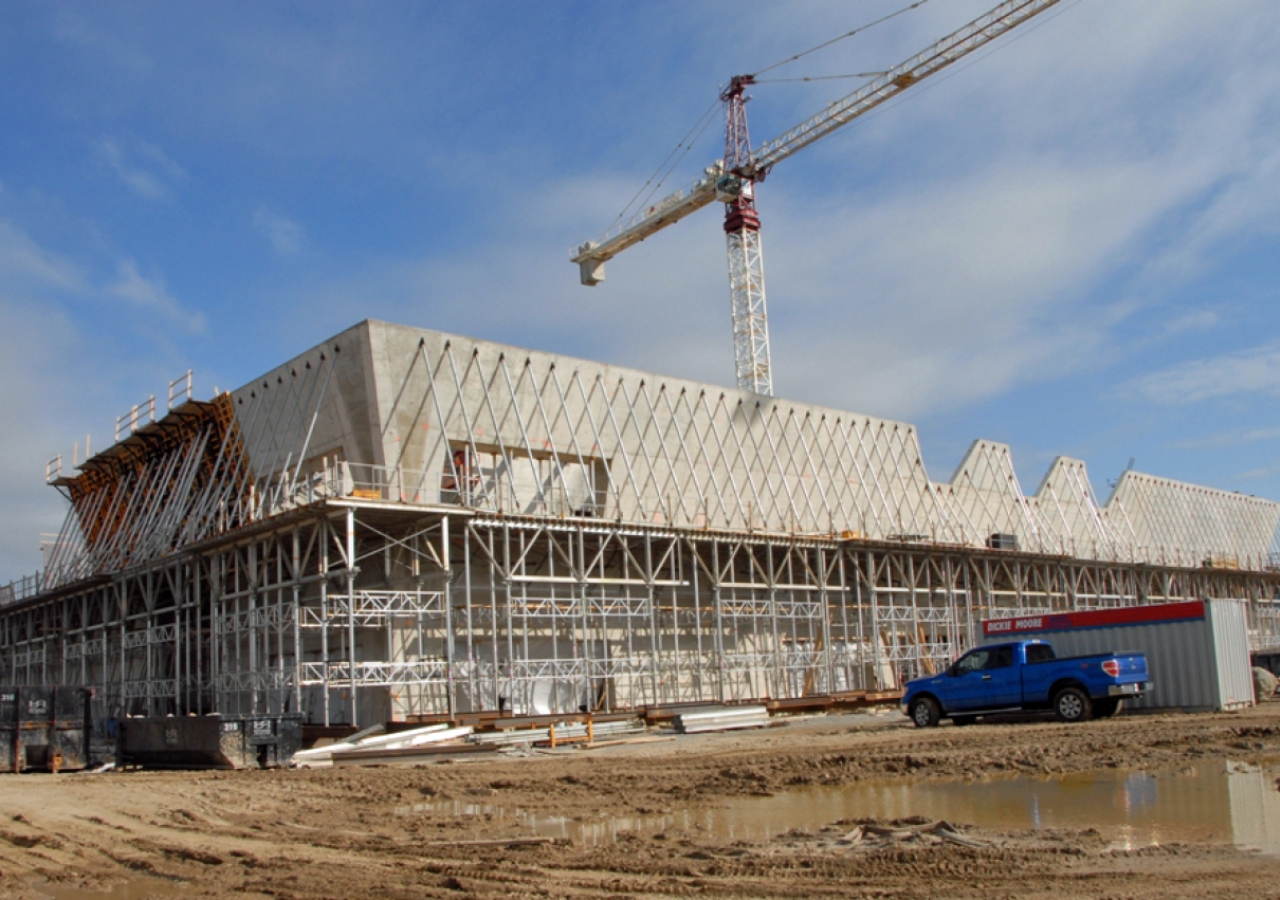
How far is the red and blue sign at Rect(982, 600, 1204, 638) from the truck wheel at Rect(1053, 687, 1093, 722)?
5.13 metres

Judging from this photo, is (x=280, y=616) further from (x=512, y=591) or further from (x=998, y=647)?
(x=998, y=647)

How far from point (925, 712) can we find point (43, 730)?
1773 centimetres

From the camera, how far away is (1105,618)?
27656mm

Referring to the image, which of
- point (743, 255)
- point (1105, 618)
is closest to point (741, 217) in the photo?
point (743, 255)

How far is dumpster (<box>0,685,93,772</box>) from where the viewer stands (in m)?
21.4

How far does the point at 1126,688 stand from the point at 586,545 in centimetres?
1863

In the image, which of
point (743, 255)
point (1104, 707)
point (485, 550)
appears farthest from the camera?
point (743, 255)

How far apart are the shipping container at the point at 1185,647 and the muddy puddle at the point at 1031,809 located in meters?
11.9

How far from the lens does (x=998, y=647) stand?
23438 millimetres

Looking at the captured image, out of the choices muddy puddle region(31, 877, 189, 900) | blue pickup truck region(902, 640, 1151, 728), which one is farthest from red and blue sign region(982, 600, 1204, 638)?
muddy puddle region(31, 877, 189, 900)

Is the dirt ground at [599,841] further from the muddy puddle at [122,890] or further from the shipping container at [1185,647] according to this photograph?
the shipping container at [1185,647]

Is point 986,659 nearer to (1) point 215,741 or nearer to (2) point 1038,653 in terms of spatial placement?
(2) point 1038,653

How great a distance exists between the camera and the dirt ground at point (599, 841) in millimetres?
8680

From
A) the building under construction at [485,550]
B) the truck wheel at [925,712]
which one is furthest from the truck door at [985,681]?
the building under construction at [485,550]
